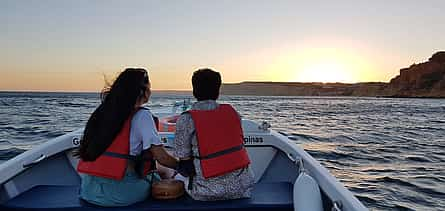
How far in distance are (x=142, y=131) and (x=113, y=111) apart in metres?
0.24

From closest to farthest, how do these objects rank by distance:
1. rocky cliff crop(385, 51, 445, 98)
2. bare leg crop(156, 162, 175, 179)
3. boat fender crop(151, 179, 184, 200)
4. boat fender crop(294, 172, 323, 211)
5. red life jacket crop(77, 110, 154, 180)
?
boat fender crop(294, 172, 323, 211) < red life jacket crop(77, 110, 154, 180) < boat fender crop(151, 179, 184, 200) < bare leg crop(156, 162, 175, 179) < rocky cliff crop(385, 51, 445, 98)

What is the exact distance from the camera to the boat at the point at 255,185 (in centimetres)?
289

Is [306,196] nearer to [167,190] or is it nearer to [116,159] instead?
[167,190]

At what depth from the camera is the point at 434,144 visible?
1276cm

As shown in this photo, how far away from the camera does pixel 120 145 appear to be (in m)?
2.83

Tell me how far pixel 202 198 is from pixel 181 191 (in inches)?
7.8

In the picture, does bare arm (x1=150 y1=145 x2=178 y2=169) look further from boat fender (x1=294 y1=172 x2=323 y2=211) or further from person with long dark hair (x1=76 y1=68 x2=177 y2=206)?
boat fender (x1=294 y1=172 x2=323 y2=211)

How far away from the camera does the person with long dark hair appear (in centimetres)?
277

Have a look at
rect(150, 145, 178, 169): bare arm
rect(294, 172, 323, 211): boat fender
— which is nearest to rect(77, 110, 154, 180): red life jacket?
rect(150, 145, 178, 169): bare arm

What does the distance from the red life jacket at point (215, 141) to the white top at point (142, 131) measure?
0.29 m

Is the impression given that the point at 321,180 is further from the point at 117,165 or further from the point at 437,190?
the point at 437,190

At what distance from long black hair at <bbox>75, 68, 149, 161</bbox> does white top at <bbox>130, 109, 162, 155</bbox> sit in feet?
0.23

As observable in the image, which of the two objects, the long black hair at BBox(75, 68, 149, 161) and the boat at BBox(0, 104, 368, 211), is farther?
the boat at BBox(0, 104, 368, 211)

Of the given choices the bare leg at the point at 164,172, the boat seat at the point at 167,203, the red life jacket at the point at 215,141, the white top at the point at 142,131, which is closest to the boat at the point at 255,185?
the boat seat at the point at 167,203
